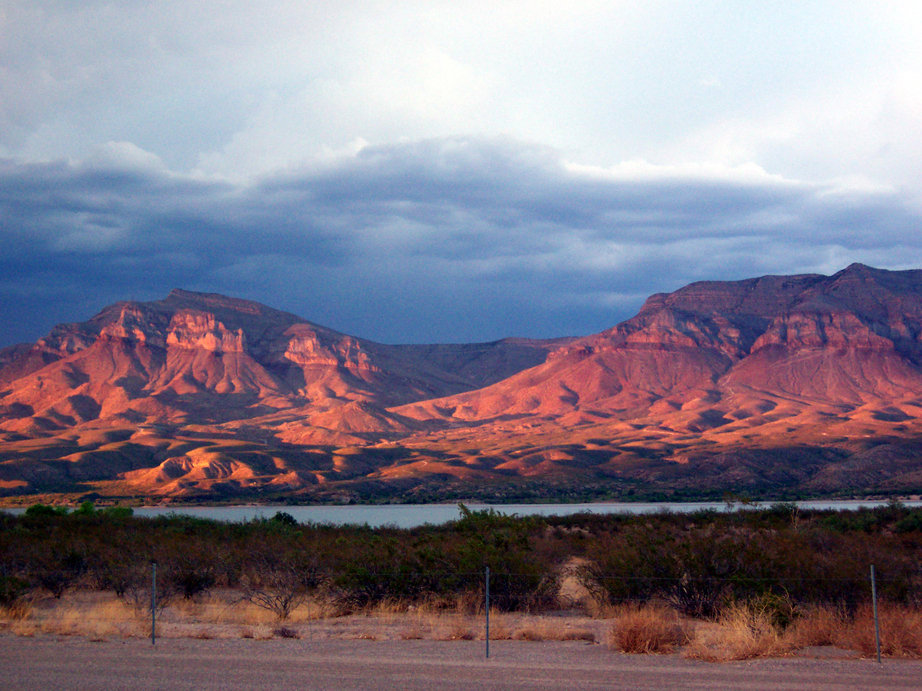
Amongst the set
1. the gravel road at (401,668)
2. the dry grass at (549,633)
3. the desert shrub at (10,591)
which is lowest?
the dry grass at (549,633)

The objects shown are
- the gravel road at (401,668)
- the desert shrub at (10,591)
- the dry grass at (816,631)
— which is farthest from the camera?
the desert shrub at (10,591)

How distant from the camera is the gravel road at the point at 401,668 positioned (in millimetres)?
13586

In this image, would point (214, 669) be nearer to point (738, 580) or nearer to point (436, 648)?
point (436, 648)

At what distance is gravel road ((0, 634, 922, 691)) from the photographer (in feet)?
44.6

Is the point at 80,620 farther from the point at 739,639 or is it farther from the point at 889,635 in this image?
the point at 889,635

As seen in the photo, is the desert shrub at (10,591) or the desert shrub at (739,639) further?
the desert shrub at (10,591)

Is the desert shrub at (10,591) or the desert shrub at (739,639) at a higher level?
the desert shrub at (10,591)

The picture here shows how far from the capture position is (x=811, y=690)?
13031 millimetres

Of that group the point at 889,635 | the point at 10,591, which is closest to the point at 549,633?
the point at 889,635

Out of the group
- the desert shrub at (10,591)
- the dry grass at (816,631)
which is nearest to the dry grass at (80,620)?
the desert shrub at (10,591)

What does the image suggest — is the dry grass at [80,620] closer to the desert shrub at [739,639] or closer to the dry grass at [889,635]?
the desert shrub at [739,639]

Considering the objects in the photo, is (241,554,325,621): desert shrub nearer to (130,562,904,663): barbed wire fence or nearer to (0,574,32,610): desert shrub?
(130,562,904,663): barbed wire fence

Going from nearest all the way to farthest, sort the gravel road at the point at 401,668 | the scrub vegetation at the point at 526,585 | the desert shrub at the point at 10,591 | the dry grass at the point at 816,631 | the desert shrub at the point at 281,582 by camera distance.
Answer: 1. the gravel road at the point at 401,668
2. the dry grass at the point at 816,631
3. the scrub vegetation at the point at 526,585
4. the desert shrub at the point at 10,591
5. the desert shrub at the point at 281,582

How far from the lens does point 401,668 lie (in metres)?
14.8
